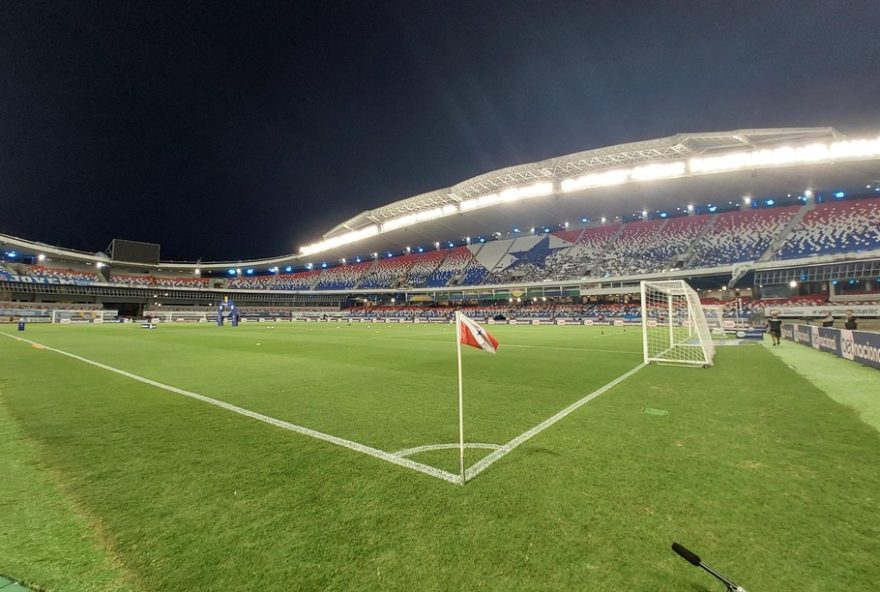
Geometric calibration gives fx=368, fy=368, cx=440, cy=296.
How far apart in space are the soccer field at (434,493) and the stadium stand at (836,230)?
1557 inches

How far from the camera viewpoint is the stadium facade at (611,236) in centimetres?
3128

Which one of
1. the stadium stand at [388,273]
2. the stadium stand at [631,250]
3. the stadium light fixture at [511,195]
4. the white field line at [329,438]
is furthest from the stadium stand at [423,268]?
the white field line at [329,438]

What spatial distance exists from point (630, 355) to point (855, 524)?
37.2ft

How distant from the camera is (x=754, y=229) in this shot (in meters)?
39.9

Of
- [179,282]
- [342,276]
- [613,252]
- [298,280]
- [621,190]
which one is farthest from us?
[298,280]

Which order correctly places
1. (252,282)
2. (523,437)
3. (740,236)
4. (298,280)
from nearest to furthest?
(523,437) → (740,236) → (298,280) → (252,282)

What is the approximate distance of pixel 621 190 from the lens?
3844cm

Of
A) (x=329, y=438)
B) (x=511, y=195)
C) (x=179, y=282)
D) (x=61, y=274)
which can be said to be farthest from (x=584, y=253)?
(x=61, y=274)

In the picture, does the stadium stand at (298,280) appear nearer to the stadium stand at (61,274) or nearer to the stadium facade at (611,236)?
the stadium facade at (611,236)

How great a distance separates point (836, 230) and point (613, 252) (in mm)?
19838

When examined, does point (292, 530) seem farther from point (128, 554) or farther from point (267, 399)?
point (267, 399)

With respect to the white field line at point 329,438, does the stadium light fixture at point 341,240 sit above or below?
above

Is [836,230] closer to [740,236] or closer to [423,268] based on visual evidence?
[740,236]

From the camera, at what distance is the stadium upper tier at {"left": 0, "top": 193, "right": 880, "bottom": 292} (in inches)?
1396
